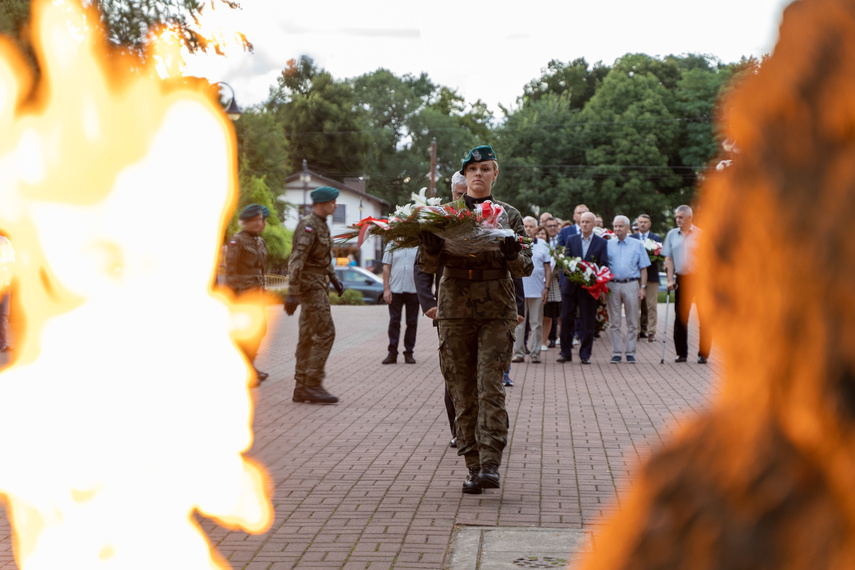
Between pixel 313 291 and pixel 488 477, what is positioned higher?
pixel 313 291

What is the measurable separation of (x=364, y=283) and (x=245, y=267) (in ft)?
77.2

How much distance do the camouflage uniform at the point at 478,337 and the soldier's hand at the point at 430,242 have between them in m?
0.08

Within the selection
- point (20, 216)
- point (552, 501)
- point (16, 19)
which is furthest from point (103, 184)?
point (16, 19)

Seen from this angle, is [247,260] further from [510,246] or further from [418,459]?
[510,246]

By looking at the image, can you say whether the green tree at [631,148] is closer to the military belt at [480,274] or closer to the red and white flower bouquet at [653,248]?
the red and white flower bouquet at [653,248]

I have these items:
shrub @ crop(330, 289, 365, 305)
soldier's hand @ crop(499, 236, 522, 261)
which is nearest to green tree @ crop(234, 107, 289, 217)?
shrub @ crop(330, 289, 365, 305)

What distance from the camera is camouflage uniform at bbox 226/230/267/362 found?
39.0ft

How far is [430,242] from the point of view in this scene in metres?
6.09

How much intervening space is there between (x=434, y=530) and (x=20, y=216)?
2.65 meters

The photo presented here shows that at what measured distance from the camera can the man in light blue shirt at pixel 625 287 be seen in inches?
585

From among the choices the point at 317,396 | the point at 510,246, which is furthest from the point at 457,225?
the point at 317,396

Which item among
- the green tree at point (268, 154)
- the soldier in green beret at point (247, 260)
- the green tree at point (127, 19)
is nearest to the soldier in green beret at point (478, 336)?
the soldier in green beret at point (247, 260)

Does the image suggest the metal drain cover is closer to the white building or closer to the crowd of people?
the crowd of people

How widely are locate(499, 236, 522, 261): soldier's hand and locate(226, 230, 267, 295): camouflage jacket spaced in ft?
20.8
